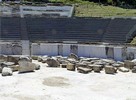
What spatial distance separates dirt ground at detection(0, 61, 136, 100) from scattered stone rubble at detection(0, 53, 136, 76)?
1.40 feet

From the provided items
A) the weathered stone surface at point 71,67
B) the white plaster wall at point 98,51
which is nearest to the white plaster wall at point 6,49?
the white plaster wall at point 98,51

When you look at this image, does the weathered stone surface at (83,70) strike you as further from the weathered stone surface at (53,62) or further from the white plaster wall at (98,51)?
the white plaster wall at (98,51)

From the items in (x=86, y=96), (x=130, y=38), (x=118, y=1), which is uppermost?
(x=118, y=1)

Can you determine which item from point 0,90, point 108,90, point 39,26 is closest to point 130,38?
point 39,26

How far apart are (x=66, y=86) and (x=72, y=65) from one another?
416cm

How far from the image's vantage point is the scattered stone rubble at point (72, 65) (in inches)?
934

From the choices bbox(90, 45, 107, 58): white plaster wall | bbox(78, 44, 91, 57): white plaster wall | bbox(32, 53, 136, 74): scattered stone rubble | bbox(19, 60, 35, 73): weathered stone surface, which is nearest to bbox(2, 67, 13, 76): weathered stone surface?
bbox(19, 60, 35, 73): weathered stone surface

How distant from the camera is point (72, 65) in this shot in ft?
80.6

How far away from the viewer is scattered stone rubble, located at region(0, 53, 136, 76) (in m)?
23.7

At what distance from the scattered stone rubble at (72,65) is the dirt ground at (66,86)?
0.43 meters

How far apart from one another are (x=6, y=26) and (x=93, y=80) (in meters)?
14.5

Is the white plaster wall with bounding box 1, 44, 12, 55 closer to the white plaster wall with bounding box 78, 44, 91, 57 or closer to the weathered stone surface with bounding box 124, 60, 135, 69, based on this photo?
the white plaster wall with bounding box 78, 44, 91, 57

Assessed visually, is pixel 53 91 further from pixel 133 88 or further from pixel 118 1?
pixel 118 1

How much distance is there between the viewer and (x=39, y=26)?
34.3 meters
